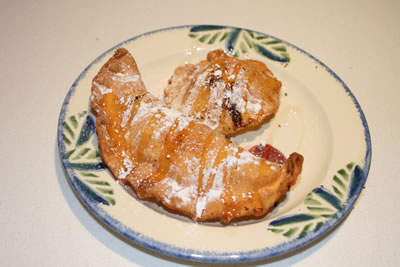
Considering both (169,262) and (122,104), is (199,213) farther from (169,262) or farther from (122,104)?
(122,104)

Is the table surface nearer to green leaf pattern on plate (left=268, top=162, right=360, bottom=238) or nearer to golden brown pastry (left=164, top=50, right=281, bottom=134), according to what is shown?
green leaf pattern on plate (left=268, top=162, right=360, bottom=238)

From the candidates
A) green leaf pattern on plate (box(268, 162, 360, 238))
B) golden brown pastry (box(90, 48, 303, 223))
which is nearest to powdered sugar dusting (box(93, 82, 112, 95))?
golden brown pastry (box(90, 48, 303, 223))

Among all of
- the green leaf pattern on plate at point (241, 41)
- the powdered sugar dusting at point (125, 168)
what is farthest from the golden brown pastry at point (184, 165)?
the green leaf pattern on plate at point (241, 41)

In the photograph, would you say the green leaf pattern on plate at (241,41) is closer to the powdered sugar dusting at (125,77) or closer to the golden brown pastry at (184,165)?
the powdered sugar dusting at (125,77)

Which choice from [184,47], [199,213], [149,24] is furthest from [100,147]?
[149,24]

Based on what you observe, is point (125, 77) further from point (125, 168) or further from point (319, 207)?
point (319, 207)
